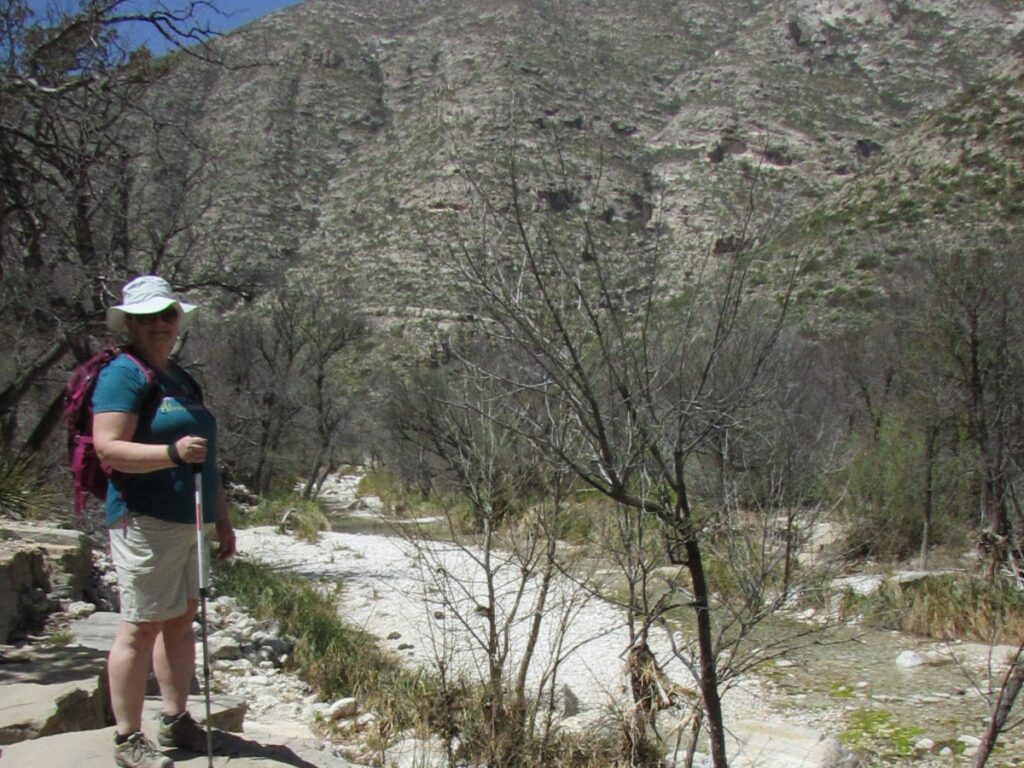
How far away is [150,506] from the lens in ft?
10.0

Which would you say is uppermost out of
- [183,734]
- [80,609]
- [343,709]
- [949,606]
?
[183,734]

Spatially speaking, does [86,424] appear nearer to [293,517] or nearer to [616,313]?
[616,313]

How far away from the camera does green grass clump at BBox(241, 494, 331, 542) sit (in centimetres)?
1762

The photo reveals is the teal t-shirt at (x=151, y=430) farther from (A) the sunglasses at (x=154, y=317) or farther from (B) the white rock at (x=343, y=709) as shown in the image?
(B) the white rock at (x=343, y=709)

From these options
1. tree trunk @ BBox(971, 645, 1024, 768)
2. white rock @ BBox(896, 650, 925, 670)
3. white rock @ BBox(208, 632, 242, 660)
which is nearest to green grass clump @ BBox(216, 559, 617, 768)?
white rock @ BBox(208, 632, 242, 660)

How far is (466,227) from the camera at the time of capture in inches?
135

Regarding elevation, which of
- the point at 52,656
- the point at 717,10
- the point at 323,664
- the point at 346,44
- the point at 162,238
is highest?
the point at 717,10

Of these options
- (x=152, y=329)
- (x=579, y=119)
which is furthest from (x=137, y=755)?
(x=579, y=119)

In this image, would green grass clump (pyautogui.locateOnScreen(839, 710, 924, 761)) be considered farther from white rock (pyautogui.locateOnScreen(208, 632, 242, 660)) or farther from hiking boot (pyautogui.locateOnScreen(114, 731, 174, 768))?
hiking boot (pyautogui.locateOnScreen(114, 731, 174, 768))

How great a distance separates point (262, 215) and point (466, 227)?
1400 inches

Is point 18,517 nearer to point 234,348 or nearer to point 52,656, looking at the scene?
point 52,656

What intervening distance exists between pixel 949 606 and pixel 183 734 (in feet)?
29.7

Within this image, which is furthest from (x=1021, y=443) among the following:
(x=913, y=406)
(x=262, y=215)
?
(x=262, y=215)

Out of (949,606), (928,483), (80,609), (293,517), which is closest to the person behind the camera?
(80,609)
